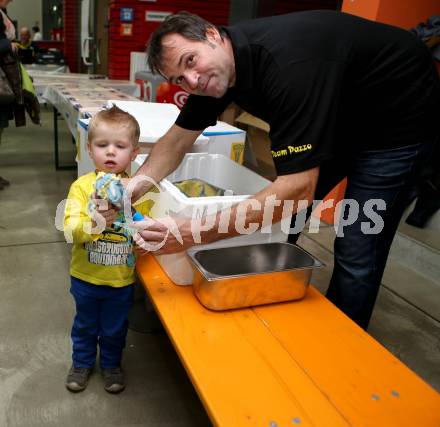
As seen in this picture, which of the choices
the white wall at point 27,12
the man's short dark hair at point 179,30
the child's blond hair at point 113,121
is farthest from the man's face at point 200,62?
the white wall at point 27,12

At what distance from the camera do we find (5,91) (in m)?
3.43

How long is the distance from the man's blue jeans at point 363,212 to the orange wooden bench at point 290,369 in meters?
0.30

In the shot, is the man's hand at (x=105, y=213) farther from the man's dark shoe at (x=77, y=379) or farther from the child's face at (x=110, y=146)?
the man's dark shoe at (x=77, y=379)

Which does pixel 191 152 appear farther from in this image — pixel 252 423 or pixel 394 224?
pixel 252 423

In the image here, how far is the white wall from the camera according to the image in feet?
49.7

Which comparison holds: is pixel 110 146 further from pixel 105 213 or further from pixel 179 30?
pixel 179 30

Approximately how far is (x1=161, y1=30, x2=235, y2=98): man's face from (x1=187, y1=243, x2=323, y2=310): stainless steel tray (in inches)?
23.3

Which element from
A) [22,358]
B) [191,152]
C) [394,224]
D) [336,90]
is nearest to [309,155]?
[336,90]

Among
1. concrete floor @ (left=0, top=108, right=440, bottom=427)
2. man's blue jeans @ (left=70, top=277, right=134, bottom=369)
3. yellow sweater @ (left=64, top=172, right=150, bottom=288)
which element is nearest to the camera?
yellow sweater @ (left=64, top=172, right=150, bottom=288)

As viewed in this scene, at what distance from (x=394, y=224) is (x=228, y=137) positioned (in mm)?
996

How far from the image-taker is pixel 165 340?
223 centimetres

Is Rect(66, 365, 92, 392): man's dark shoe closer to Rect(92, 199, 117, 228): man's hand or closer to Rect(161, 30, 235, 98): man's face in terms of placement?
Rect(92, 199, 117, 228): man's hand

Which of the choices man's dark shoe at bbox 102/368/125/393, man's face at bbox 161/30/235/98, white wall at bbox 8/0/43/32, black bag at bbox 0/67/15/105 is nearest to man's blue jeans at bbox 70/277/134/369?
man's dark shoe at bbox 102/368/125/393

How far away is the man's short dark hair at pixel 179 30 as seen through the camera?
4.49 feet
